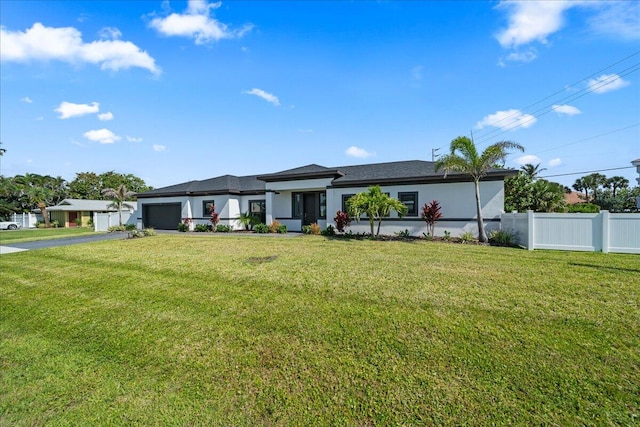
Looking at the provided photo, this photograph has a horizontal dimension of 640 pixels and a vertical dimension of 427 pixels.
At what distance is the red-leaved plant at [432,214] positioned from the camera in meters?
13.7

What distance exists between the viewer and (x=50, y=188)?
145ft

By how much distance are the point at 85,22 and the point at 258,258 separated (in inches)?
427

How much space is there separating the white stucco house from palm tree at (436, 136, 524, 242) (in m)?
0.85

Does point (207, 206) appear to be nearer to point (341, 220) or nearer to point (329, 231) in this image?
point (329, 231)

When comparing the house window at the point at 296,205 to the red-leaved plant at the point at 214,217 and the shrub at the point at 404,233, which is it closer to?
the red-leaved plant at the point at 214,217

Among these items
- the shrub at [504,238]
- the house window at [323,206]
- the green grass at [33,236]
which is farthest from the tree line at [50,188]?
the shrub at [504,238]

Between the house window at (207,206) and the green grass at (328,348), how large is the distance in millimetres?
13498

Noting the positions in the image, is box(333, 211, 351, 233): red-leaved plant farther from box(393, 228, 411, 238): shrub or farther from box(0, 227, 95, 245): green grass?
box(0, 227, 95, 245): green grass

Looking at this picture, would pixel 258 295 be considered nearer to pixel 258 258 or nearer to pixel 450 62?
pixel 258 258

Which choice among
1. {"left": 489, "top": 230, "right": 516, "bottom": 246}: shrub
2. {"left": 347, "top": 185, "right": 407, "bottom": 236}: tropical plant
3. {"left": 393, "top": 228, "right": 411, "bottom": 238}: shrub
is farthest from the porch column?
{"left": 489, "top": 230, "right": 516, "bottom": 246}: shrub

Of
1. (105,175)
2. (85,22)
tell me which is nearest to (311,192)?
(85,22)

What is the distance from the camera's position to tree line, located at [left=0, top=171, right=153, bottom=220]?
113 ft

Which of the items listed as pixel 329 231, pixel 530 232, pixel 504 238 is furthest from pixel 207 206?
pixel 530 232

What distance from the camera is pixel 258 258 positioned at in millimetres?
9156
